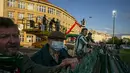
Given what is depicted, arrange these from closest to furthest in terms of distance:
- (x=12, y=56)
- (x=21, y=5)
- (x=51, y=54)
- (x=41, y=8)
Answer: (x=12, y=56) < (x=51, y=54) < (x=21, y=5) < (x=41, y=8)

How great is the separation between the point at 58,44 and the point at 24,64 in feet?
10.3

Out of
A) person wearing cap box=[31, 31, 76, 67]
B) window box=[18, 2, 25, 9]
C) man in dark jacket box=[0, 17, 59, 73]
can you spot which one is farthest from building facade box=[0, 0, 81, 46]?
man in dark jacket box=[0, 17, 59, 73]

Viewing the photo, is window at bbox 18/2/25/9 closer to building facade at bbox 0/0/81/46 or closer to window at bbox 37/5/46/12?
building facade at bbox 0/0/81/46

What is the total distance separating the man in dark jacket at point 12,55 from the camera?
2.33 m

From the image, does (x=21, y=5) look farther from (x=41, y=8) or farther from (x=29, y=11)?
(x=41, y=8)

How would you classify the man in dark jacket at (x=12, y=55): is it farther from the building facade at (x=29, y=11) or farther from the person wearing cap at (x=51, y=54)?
the building facade at (x=29, y=11)

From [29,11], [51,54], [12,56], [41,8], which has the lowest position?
[51,54]

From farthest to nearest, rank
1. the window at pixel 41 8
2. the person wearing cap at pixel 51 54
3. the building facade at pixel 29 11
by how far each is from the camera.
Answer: the window at pixel 41 8 < the building facade at pixel 29 11 < the person wearing cap at pixel 51 54

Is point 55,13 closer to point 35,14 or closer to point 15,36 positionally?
point 35,14

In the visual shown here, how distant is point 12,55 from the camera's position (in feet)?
7.85

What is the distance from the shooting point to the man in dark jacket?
2326 millimetres

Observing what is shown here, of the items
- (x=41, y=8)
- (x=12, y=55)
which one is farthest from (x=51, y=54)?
(x=41, y=8)

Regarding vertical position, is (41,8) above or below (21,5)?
below

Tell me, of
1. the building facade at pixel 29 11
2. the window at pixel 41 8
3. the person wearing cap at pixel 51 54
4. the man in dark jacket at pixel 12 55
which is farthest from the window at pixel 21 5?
the man in dark jacket at pixel 12 55
